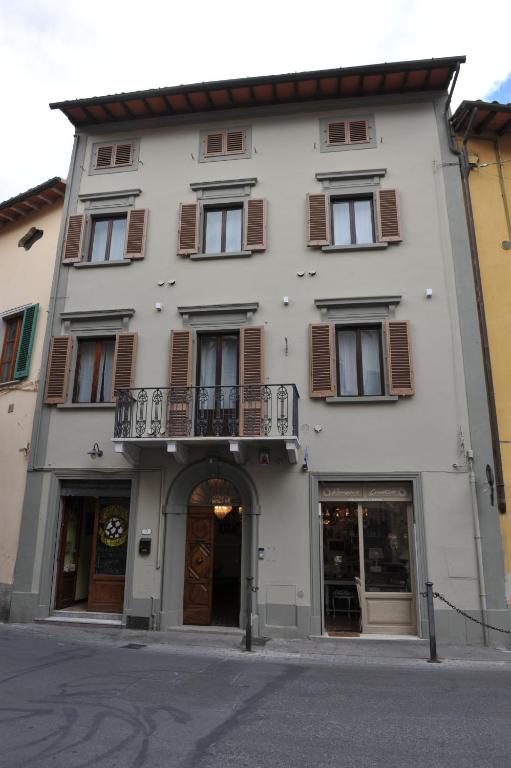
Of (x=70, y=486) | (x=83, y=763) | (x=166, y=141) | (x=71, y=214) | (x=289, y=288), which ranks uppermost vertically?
(x=166, y=141)

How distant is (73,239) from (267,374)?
6010mm

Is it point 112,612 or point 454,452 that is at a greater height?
point 454,452

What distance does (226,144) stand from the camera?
1278 cm

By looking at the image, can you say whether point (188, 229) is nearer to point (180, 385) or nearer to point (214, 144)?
point (214, 144)

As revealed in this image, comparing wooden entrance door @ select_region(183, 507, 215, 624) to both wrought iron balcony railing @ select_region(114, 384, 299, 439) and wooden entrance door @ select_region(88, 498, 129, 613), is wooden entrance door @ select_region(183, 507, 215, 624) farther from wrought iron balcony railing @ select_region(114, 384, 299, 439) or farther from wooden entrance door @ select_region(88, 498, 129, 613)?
wrought iron balcony railing @ select_region(114, 384, 299, 439)

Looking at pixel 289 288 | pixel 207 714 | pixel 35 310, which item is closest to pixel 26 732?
pixel 207 714

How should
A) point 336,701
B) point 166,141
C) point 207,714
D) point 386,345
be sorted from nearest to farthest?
point 207,714
point 336,701
point 386,345
point 166,141

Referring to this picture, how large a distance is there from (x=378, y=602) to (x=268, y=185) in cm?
936

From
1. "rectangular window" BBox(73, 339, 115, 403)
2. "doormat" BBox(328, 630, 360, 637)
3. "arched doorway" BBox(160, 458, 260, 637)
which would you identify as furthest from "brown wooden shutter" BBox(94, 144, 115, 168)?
"doormat" BBox(328, 630, 360, 637)

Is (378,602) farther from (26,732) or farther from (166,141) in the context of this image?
(166,141)

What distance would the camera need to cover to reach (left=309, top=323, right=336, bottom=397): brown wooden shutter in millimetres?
10666

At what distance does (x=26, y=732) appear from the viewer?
16.2ft

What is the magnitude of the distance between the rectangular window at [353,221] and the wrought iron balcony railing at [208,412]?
3.82 metres

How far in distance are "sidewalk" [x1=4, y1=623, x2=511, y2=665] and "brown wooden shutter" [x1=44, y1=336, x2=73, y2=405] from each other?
15.5 ft
